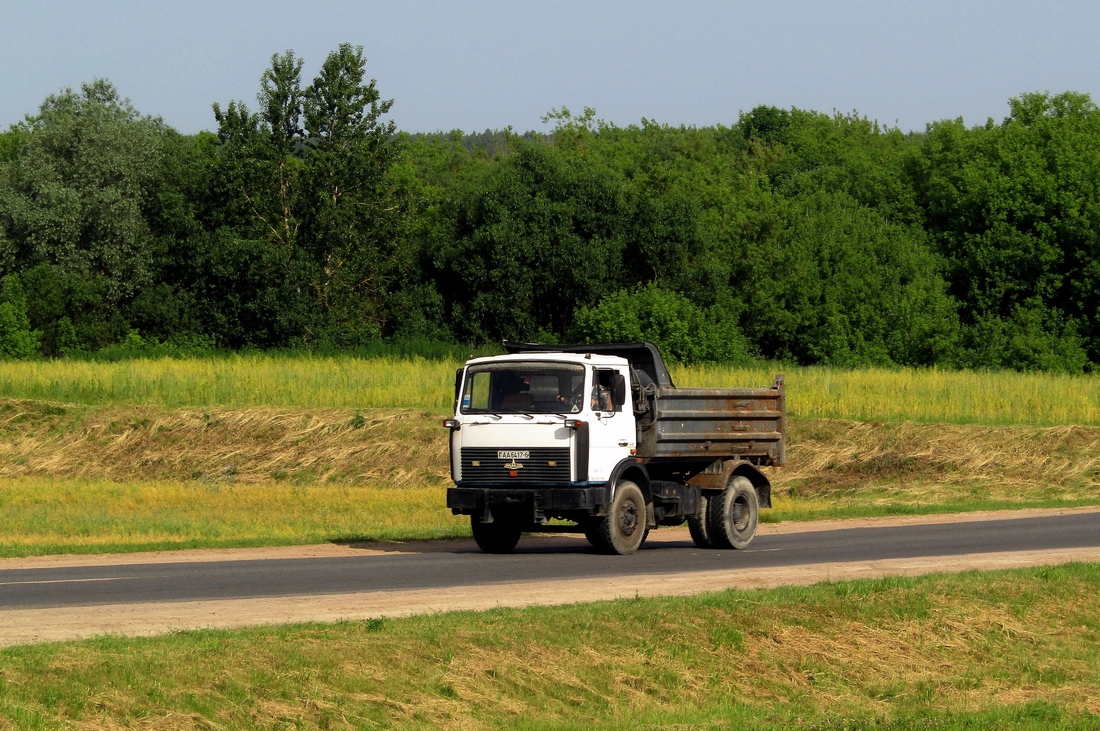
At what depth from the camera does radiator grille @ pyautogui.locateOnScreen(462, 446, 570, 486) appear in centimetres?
2147

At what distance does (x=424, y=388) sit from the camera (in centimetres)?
4912

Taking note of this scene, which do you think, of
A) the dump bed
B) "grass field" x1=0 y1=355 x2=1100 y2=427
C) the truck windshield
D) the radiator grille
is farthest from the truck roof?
"grass field" x1=0 y1=355 x2=1100 y2=427

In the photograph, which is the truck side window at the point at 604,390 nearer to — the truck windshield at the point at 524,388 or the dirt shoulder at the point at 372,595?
the truck windshield at the point at 524,388

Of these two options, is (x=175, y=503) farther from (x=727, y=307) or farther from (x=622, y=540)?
(x=727, y=307)

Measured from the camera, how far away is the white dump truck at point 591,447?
21.6 m

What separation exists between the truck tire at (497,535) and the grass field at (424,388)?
22528 millimetres

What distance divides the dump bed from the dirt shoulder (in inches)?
130

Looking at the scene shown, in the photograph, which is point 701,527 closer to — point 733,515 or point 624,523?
point 733,515

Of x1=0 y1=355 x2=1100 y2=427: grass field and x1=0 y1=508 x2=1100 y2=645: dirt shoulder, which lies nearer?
x1=0 y1=508 x2=1100 y2=645: dirt shoulder

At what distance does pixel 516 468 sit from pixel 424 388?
2766 cm

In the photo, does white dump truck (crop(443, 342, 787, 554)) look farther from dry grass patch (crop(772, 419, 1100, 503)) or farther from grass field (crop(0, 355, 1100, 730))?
dry grass patch (crop(772, 419, 1100, 503))

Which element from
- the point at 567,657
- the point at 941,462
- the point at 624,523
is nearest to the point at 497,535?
the point at 624,523

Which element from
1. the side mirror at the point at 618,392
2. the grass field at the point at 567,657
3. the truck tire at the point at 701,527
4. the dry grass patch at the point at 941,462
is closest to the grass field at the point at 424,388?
the dry grass patch at the point at 941,462

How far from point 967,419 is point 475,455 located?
26682 millimetres
